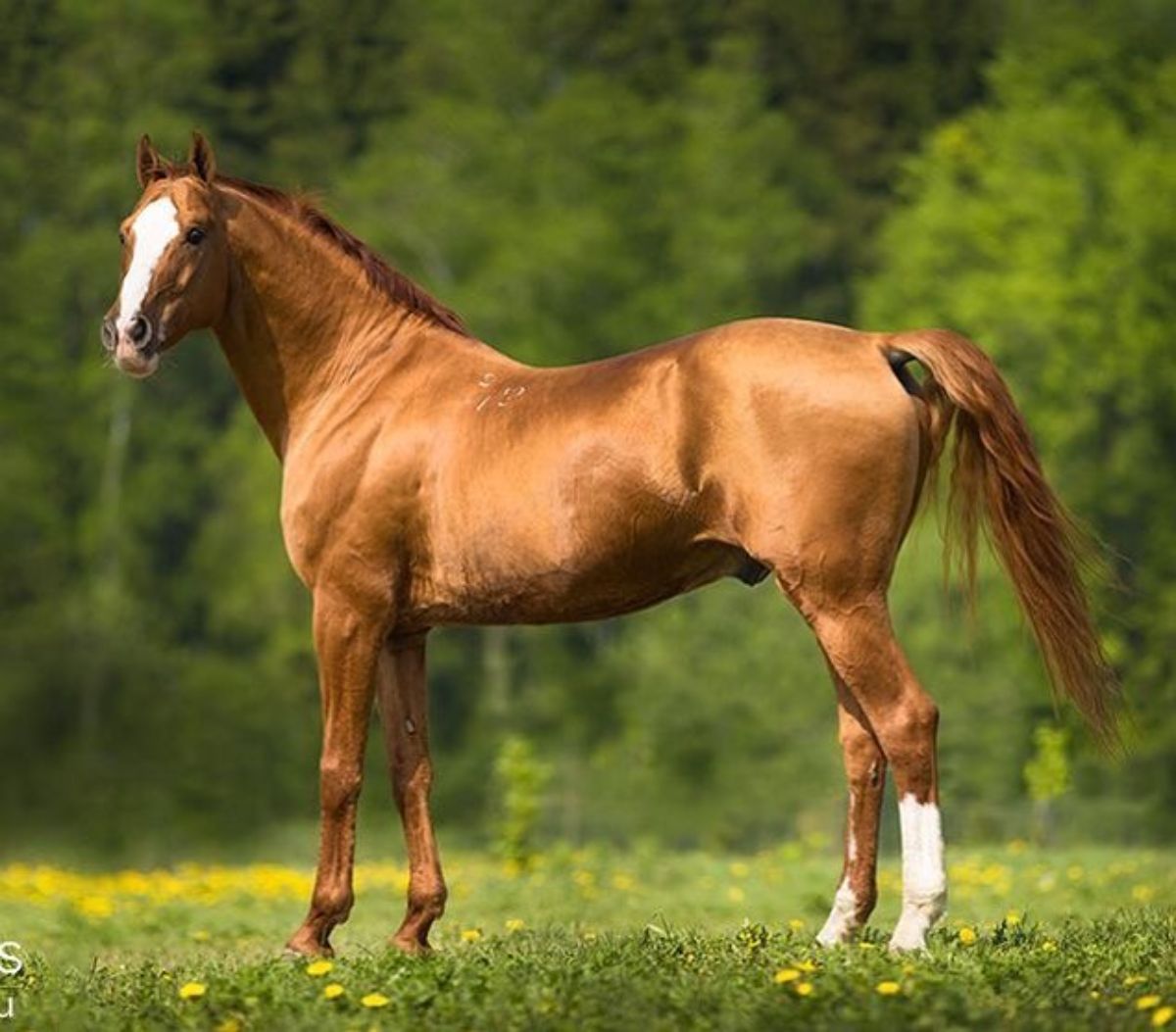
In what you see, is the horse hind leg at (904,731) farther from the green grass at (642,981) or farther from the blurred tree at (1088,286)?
the blurred tree at (1088,286)

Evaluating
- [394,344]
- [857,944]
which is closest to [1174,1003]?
[857,944]

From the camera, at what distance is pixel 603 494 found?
8.51 m

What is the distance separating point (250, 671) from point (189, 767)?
6345 millimetres

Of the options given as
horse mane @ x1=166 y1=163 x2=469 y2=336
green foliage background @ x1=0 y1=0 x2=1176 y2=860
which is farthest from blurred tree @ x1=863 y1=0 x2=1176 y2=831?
horse mane @ x1=166 y1=163 x2=469 y2=336

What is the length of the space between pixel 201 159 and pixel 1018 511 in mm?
3449

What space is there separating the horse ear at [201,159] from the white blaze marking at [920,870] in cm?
366

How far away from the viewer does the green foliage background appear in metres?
31.5

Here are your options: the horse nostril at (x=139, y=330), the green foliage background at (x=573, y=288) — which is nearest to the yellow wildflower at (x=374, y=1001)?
the horse nostril at (x=139, y=330)

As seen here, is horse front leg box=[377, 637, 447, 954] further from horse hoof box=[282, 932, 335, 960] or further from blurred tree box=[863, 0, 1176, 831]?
blurred tree box=[863, 0, 1176, 831]

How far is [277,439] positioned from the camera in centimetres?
964

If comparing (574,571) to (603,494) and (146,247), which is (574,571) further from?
(146,247)

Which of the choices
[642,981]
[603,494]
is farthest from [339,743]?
[642,981]

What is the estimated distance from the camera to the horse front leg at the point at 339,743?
886cm

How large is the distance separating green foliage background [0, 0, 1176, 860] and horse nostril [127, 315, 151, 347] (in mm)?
20052
